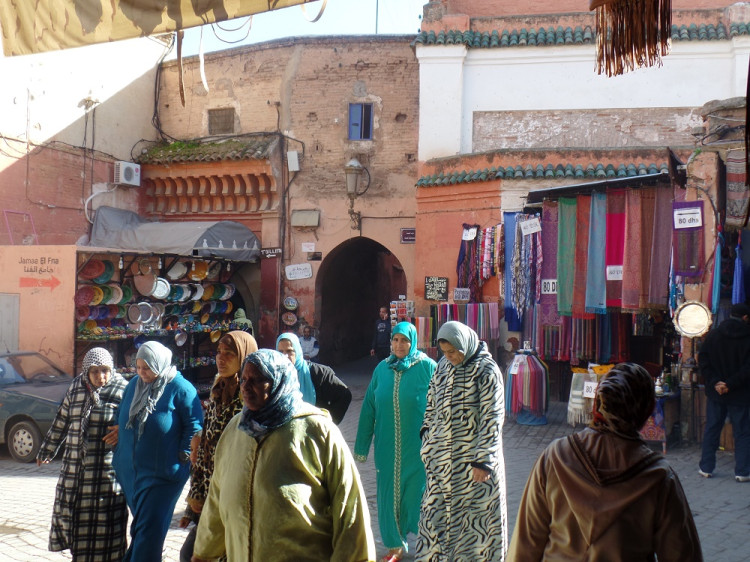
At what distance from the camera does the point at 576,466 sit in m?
2.51

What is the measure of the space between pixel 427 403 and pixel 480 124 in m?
10.8

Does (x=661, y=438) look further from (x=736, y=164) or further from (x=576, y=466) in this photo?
(x=576, y=466)

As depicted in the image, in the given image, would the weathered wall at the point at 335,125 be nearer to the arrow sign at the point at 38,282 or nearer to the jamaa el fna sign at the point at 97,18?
the arrow sign at the point at 38,282

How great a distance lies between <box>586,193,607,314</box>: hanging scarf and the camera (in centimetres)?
1022

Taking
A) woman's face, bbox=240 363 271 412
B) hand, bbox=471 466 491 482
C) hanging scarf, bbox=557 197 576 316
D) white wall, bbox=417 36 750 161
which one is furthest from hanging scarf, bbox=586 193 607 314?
woman's face, bbox=240 363 271 412

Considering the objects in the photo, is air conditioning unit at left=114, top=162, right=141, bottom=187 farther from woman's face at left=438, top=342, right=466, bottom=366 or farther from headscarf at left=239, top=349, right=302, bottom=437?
headscarf at left=239, top=349, right=302, bottom=437

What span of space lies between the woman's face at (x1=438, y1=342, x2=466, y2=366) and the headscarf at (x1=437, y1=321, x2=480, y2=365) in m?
0.02

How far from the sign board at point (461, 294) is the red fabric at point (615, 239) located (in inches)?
131

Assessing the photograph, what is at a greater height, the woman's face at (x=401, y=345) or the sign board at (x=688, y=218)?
the sign board at (x=688, y=218)

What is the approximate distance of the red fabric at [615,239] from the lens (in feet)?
33.0

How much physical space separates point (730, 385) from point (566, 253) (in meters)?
3.71

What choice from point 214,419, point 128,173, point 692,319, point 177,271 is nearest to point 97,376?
point 214,419

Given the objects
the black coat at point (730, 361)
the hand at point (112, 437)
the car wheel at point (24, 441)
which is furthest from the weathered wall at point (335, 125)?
the hand at point (112, 437)

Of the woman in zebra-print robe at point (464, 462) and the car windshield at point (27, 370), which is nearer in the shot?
the woman in zebra-print robe at point (464, 462)
